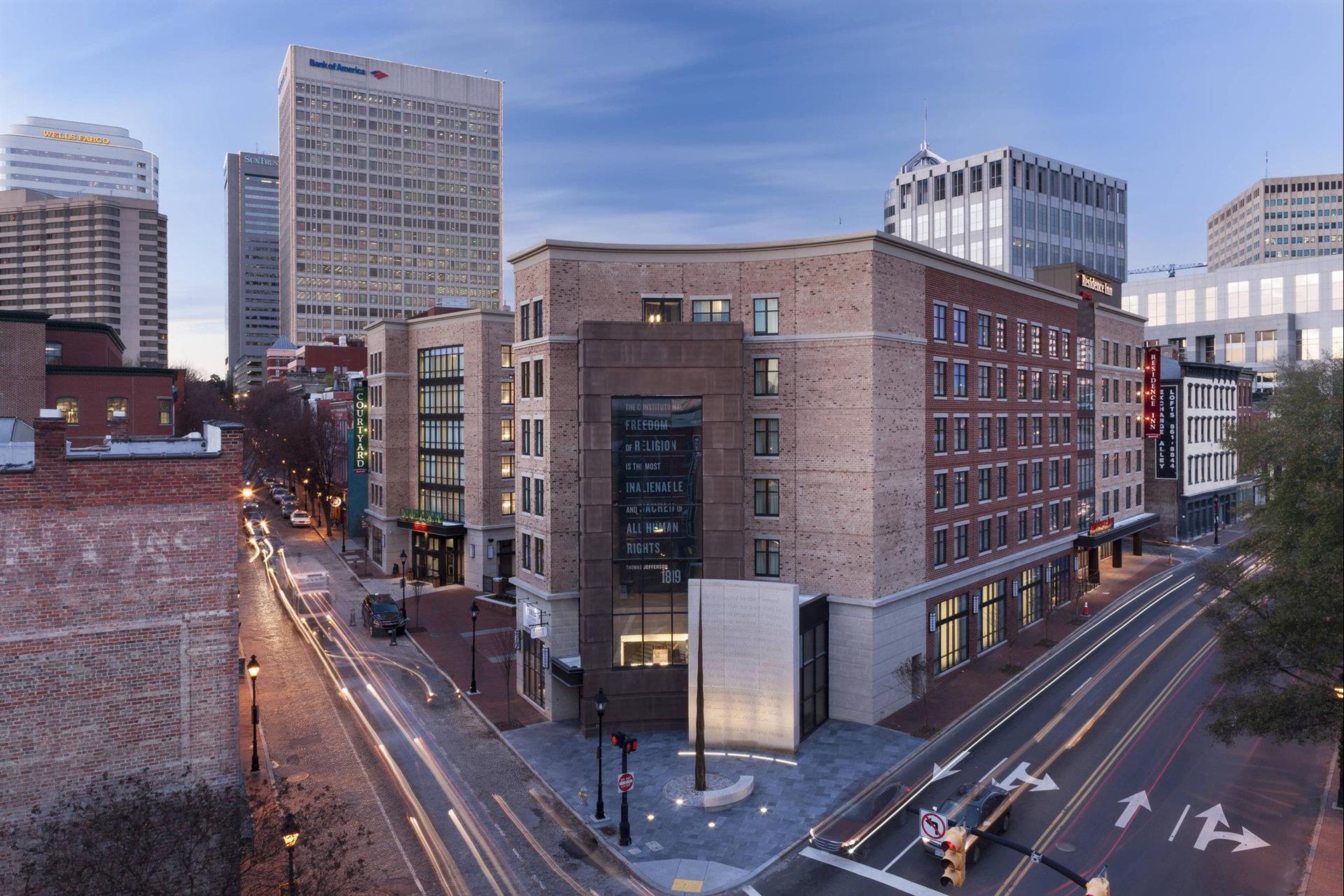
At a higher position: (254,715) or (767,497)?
(767,497)

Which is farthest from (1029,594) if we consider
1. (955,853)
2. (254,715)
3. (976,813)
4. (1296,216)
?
(1296,216)

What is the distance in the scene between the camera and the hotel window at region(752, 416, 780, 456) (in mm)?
33812

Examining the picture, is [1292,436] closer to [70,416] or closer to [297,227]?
[70,416]

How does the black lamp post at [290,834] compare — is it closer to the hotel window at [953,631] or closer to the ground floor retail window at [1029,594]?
the hotel window at [953,631]

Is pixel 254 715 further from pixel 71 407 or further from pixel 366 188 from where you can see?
pixel 366 188

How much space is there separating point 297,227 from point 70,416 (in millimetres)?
147341

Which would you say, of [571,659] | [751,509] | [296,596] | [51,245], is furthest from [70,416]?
[51,245]

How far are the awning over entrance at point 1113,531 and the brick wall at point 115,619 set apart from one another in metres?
50.1

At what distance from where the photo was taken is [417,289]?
19562cm

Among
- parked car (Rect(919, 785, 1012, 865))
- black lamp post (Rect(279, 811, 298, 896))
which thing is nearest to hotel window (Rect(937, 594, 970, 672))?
parked car (Rect(919, 785, 1012, 865))

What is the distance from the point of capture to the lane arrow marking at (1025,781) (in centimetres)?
2612

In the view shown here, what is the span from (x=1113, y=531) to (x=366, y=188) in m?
181

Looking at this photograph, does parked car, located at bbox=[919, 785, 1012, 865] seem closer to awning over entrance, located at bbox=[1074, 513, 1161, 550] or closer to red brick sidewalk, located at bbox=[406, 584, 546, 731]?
red brick sidewalk, located at bbox=[406, 584, 546, 731]

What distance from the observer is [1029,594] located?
1836 inches
